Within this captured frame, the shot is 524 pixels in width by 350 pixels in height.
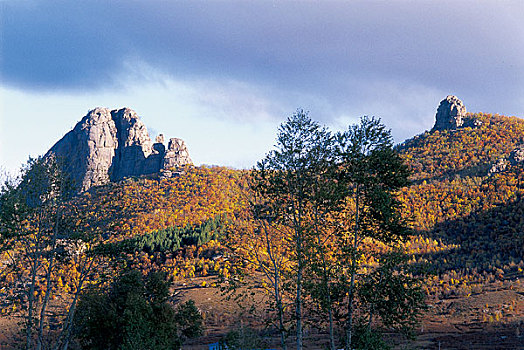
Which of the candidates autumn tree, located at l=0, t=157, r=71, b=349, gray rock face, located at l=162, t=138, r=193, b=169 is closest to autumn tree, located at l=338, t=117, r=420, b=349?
autumn tree, located at l=0, t=157, r=71, b=349

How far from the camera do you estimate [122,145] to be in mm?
186625

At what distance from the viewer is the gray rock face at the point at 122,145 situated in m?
177

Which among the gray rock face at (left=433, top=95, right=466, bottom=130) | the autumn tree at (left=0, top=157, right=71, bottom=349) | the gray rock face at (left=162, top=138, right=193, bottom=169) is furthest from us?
the gray rock face at (left=162, top=138, right=193, bottom=169)

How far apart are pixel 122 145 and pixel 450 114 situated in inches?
6246

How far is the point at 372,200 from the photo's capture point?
2084 cm

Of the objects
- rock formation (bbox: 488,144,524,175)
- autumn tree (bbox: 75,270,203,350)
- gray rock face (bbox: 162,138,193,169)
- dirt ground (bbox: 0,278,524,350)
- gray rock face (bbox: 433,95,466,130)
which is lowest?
dirt ground (bbox: 0,278,524,350)

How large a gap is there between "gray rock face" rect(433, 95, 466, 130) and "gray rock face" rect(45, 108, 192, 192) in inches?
4754

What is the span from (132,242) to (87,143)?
175 metres

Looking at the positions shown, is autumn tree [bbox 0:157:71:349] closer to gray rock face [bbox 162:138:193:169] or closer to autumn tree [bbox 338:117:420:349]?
autumn tree [bbox 338:117:420:349]

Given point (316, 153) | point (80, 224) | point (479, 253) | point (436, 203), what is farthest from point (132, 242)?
point (436, 203)

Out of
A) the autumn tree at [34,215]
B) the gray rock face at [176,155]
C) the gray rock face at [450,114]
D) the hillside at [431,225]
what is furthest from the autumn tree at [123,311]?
the gray rock face at [450,114]

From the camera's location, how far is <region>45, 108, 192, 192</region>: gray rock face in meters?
177

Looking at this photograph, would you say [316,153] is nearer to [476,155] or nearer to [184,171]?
[476,155]

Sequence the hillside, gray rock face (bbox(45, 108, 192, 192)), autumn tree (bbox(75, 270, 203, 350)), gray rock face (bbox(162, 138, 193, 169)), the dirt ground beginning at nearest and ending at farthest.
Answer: the hillside, autumn tree (bbox(75, 270, 203, 350)), the dirt ground, gray rock face (bbox(162, 138, 193, 169)), gray rock face (bbox(45, 108, 192, 192))
